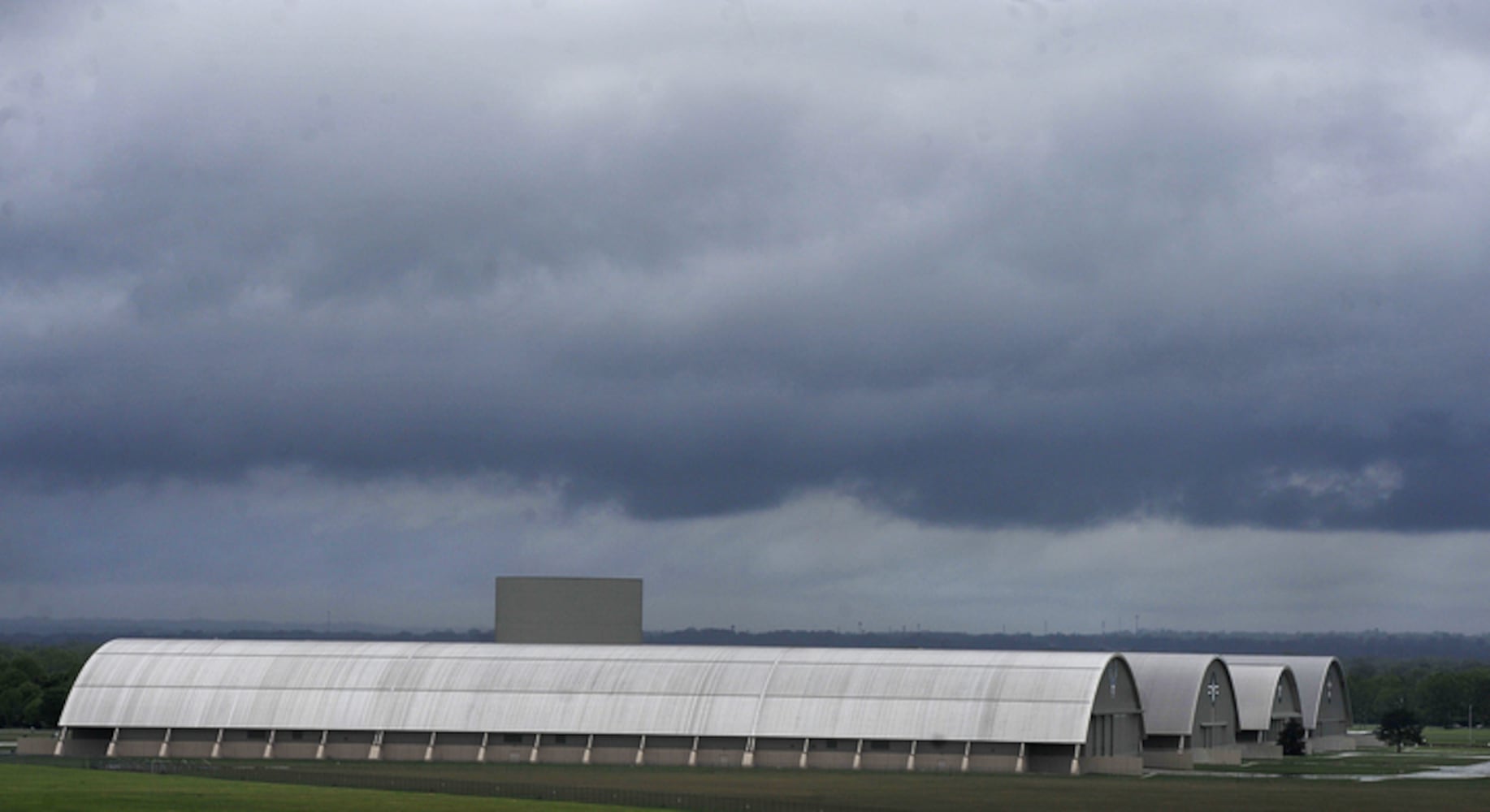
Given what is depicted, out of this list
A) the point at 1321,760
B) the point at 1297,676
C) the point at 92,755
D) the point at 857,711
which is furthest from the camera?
the point at 1297,676

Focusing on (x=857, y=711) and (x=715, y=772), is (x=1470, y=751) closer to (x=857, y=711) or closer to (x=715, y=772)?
(x=857, y=711)

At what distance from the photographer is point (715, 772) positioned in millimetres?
99188

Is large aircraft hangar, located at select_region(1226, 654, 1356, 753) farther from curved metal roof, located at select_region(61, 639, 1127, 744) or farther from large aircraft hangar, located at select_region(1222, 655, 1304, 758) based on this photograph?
curved metal roof, located at select_region(61, 639, 1127, 744)

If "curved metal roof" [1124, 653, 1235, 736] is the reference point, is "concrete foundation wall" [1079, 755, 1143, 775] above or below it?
below

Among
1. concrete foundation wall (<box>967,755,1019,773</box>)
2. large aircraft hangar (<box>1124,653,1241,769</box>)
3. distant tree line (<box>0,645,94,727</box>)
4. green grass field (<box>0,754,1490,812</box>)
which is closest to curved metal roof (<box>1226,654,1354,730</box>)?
large aircraft hangar (<box>1124,653,1241,769</box>)

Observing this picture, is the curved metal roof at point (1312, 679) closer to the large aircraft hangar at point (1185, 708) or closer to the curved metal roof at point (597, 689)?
the large aircraft hangar at point (1185, 708)

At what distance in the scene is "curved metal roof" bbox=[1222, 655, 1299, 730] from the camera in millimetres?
134250

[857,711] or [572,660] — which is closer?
[857,711]

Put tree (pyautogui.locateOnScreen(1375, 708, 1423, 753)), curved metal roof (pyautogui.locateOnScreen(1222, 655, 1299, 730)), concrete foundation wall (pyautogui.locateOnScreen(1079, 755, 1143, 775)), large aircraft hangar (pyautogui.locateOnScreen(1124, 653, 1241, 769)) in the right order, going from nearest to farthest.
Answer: concrete foundation wall (pyautogui.locateOnScreen(1079, 755, 1143, 775)), large aircraft hangar (pyautogui.locateOnScreen(1124, 653, 1241, 769)), curved metal roof (pyautogui.locateOnScreen(1222, 655, 1299, 730)), tree (pyautogui.locateOnScreen(1375, 708, 1423, 753))

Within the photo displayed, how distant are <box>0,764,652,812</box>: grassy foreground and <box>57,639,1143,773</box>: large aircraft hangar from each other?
78.0 feet

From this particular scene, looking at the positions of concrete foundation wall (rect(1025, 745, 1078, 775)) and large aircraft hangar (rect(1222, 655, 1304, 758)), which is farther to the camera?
large aircraft hangar (rect(1222, 655, 1304, 758))

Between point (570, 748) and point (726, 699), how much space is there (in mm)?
8971

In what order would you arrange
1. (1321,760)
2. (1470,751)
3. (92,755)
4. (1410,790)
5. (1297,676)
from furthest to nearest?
(1297,676) < (1470,751) < (1321,760) < (92,755) < (1410,790)

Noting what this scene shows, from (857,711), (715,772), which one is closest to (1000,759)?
(857,711)
